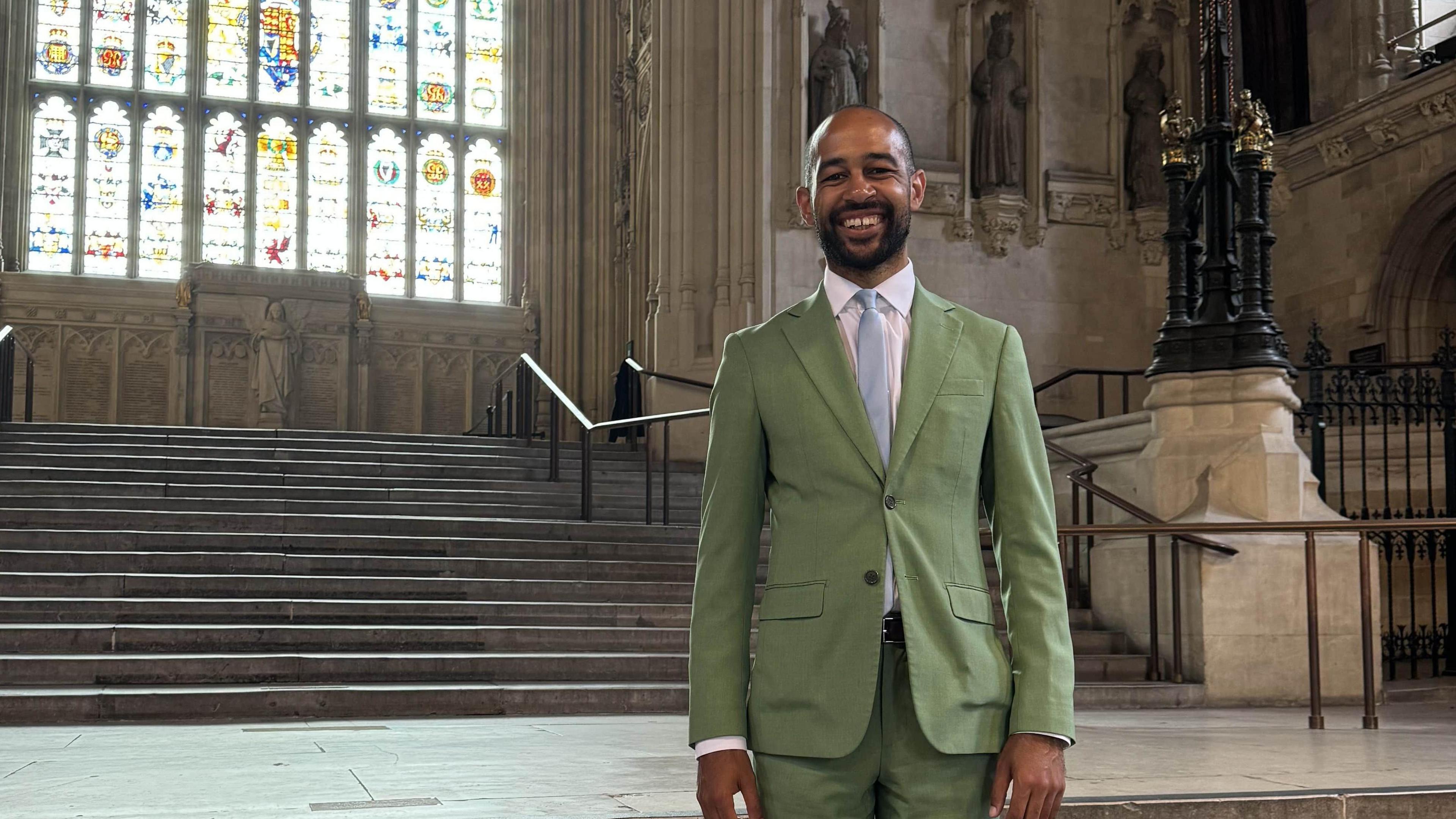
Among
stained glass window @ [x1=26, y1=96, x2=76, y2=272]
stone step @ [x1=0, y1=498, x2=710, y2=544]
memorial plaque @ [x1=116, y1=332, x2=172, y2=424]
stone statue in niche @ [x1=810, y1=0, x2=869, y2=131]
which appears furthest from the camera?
stained glass window @ [x1=26, y1=96, x2=76, y2=272]

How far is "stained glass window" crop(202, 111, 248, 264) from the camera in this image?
77.3 ft

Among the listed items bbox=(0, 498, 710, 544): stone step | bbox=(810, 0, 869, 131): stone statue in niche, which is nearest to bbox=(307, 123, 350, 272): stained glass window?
bbox=(810, 0, 869, 131): stone statue in niche

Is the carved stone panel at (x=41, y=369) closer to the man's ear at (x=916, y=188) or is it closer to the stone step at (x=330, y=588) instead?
the stone step at (x=330, y=588)

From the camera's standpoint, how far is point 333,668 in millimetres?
7293

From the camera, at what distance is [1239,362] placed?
8469 mm

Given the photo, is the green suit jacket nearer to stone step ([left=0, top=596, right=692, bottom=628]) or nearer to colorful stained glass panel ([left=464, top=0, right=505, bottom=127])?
stone step ([left=0, top=596, right=692, bottom=628])

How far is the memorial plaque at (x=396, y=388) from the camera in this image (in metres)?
23.4

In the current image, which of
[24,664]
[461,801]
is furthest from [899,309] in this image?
[24,664]

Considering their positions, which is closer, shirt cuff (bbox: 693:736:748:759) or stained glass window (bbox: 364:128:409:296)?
shirt cuff (bbox: 693:736:748:759)

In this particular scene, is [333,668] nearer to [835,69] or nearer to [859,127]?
[859,127]

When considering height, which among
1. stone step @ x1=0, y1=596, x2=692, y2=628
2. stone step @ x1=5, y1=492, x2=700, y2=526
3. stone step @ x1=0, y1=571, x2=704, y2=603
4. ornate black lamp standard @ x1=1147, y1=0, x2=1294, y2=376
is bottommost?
stone step @ x1=0, y1=596, x2=692, y2=628

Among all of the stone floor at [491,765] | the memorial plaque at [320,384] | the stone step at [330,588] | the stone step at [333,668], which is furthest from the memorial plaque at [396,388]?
the stone floor at [491,765]

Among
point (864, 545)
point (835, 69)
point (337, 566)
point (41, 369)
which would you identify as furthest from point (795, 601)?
point (41, 369)

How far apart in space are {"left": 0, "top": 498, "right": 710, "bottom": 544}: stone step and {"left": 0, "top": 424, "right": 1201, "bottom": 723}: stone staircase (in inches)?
0.6
